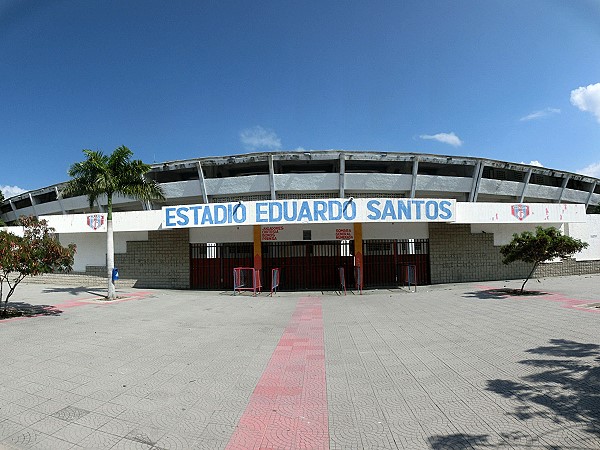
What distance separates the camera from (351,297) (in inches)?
539

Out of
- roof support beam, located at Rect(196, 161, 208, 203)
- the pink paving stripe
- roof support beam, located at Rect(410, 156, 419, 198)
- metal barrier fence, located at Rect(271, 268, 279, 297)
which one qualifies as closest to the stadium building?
metal barrier fence, located at Rect(271, 268, 279, 297)

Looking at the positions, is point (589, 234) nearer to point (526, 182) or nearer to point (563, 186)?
point (526, 182)

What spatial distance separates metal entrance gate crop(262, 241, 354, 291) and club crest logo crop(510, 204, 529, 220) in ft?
→ 28.2

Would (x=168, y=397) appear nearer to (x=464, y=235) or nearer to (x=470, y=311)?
(x=470, y=311)

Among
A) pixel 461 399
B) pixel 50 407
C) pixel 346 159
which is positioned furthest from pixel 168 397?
pixel 346 159

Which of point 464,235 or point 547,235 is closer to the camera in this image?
point 547,235

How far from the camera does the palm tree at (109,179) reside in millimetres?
13938

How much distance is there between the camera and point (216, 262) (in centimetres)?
1714

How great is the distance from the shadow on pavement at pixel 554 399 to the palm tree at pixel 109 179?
14136mm

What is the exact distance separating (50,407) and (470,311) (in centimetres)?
983

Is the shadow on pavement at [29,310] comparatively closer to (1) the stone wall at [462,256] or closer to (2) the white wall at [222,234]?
(2) the white wall at [222,234]

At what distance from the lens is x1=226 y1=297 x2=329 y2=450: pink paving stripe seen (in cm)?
304

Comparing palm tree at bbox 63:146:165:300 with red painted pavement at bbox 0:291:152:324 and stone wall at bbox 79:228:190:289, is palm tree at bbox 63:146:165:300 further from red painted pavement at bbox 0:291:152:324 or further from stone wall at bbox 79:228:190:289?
stone wall at bbox 79:228:190:289

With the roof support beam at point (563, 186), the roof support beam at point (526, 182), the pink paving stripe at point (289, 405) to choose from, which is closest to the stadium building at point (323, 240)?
the pink paving stripe at point (289, 405)
